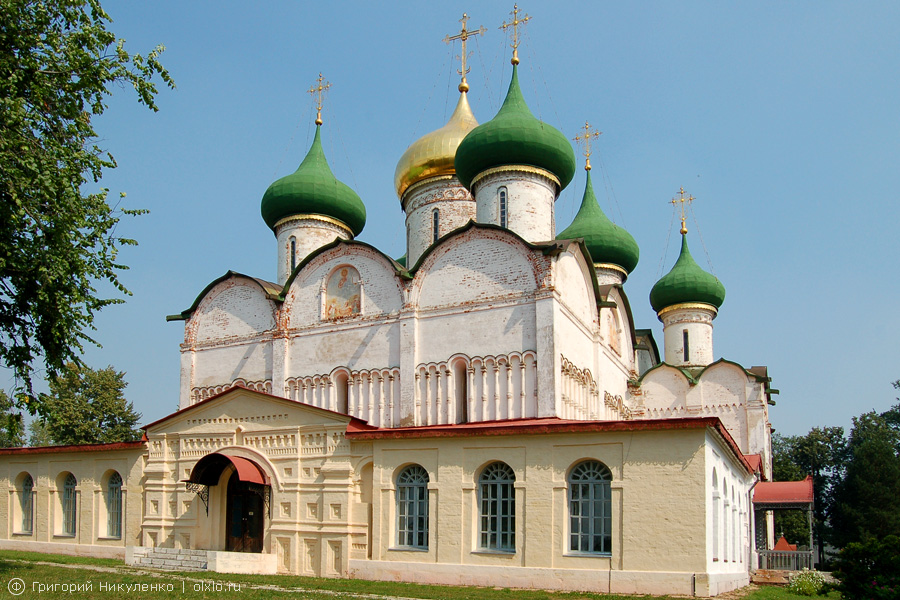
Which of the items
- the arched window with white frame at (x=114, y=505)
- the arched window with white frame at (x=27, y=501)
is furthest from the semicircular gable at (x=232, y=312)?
the arched window with white frame at (x=27, y=501)

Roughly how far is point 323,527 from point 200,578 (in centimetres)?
218

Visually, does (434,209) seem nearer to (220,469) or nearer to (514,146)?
(514,146)

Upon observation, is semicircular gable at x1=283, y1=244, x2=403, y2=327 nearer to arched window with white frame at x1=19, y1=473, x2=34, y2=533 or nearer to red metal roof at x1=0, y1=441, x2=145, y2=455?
red metal roof at x1=0, y1=441, x2=145, y2=455

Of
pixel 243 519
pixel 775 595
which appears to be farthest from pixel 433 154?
pixel 775 595

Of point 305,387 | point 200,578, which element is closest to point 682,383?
point 305,387

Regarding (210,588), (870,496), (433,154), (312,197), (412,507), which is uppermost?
(433,154)

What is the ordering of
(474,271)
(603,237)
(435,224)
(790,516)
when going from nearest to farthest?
(474,271)
(435,224)
(603,237)
(790,516)

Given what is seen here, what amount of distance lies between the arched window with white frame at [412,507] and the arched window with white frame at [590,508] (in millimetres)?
2328

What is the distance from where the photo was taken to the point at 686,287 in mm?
25547

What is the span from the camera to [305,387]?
1817 centimetres

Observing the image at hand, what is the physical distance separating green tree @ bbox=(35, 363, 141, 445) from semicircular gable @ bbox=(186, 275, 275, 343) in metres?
8.63

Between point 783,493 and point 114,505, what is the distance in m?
14.7

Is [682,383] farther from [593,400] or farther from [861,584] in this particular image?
[861,584]

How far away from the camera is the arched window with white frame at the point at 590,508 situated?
37.3 feet
